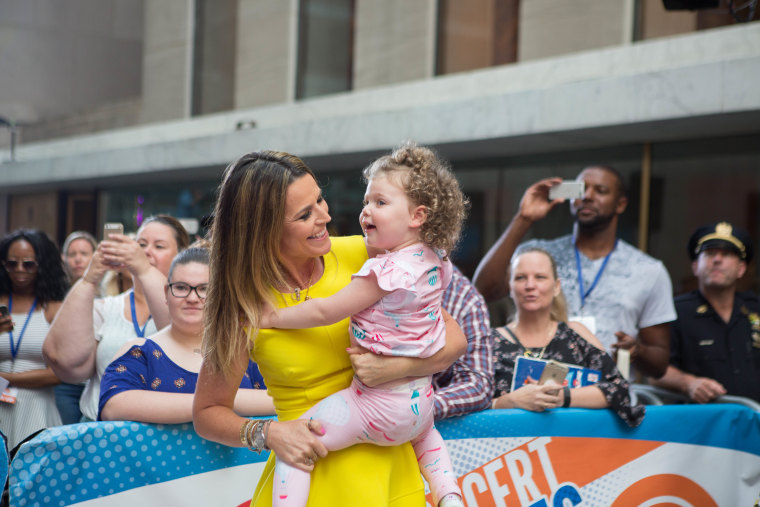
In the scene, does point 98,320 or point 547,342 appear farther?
point 98,320

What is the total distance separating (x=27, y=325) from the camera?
521cm

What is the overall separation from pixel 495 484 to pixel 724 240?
9.16ft

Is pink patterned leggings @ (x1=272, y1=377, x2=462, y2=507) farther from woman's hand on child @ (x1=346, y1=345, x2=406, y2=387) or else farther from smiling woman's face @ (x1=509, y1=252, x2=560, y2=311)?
smiling woman's face @ (x1=509, y1=252, x2=560, y2=311)

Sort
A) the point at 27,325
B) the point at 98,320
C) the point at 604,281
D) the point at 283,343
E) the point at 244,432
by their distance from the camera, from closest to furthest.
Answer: the point at 283,343, the point at 244,432, the point at 98,320, the point at 27,325, the point at 604,281

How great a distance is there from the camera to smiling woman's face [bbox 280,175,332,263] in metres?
→ 2.19

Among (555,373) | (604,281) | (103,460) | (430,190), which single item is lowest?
(103,460)

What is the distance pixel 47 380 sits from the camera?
490 centimetres

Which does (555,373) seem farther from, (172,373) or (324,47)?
(324,47)

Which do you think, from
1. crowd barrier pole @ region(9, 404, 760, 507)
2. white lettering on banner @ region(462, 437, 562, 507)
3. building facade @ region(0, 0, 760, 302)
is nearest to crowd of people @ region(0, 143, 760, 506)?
crowd barrier pole @ region(9, 404, 760, 507)

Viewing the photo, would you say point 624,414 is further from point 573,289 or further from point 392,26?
point 392,26

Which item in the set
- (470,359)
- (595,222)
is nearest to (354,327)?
(470,359)

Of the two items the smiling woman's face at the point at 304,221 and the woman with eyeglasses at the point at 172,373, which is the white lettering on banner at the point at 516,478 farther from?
the smiling woman's face at the point at 304,221

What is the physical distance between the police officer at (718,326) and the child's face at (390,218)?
359cm

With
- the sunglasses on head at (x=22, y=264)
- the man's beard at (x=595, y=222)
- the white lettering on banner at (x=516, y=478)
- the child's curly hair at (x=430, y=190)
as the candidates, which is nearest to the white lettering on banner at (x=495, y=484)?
the white lettering on banner at (x=516, y=478)
